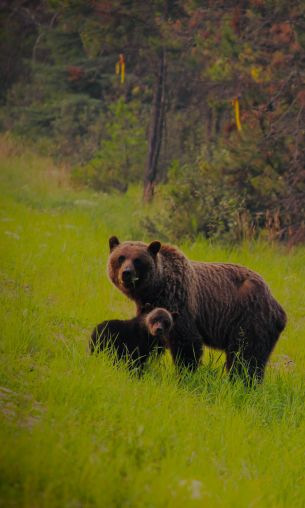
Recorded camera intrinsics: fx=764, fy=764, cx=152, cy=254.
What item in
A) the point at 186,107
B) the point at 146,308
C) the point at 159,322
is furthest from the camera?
the point at 186,107

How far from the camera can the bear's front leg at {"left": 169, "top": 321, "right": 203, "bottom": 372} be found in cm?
650

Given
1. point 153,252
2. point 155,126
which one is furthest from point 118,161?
point 153,252

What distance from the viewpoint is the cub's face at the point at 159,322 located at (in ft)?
19.7

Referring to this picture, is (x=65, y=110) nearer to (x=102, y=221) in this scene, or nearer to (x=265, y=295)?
(x=102, y=221)

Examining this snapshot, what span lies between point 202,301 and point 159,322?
893 mm

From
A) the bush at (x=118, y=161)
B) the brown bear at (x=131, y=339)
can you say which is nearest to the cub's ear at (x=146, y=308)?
the brown bear at (x=131, y=339)

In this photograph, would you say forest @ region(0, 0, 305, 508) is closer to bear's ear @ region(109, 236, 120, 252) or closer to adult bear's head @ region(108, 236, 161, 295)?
adult bear's head @ region(108, 236, 161, 295)

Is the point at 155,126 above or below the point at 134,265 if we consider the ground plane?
below

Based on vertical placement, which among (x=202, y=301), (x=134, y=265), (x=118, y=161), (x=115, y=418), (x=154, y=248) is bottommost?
(x=118, y=161)

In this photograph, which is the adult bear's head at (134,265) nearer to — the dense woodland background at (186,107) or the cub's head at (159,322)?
the cub's head at (159,322)

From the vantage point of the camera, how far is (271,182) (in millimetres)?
13219

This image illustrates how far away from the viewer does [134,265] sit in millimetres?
6449

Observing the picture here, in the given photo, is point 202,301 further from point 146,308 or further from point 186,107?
point 186,107

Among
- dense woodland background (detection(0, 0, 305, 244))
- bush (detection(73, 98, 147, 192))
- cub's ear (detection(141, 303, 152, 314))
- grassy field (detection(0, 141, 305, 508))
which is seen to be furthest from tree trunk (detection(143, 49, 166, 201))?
cub's ear (detection(141, 303, 152, 314))
